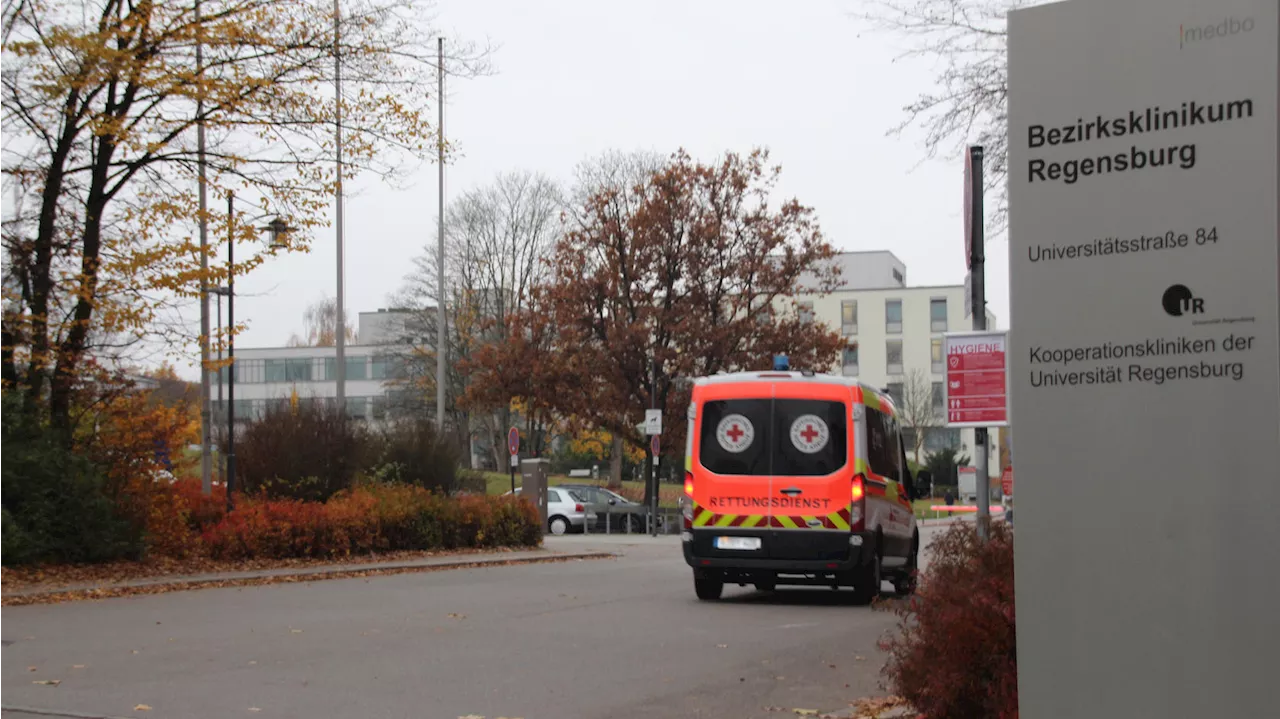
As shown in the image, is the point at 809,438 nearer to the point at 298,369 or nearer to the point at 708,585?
the point at 708,585

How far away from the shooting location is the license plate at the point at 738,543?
1609cm

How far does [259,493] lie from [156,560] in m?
5.98

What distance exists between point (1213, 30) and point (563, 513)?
131 ft

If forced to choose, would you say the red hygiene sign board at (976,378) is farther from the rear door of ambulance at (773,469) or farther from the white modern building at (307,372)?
the white modern building at (307,372)

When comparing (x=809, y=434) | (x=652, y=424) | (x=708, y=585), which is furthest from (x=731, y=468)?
(x=652, y=424)

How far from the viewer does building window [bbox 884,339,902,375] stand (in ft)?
324

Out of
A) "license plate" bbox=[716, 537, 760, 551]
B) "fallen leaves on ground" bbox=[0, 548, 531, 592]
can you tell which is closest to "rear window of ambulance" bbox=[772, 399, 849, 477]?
"license plate" bbox=[716, 537, 760, 551]

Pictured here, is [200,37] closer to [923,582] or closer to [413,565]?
[413,565]

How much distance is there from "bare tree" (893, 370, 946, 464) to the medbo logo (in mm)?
78393

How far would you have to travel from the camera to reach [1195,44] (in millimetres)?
4230

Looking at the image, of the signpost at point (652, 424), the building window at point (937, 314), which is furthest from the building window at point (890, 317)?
the signpost at point (652, 424)

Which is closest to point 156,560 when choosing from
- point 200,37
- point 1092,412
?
point 200,37

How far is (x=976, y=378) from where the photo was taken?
40.8 ft

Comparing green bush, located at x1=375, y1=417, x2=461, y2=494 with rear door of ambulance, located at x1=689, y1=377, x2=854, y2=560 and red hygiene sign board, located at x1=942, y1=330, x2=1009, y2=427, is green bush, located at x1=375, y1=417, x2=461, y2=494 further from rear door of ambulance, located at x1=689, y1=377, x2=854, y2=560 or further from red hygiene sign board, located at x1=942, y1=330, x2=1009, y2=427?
red hygiene sign board, located at x1=942, y1=330, x2=1009, y2=427
